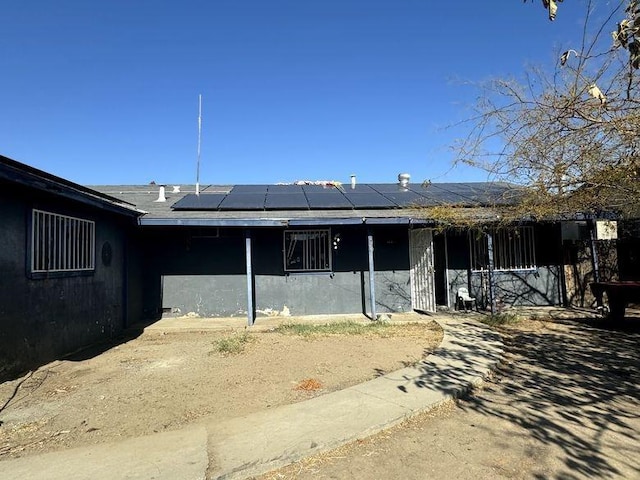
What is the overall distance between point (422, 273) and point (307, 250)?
10.0ft

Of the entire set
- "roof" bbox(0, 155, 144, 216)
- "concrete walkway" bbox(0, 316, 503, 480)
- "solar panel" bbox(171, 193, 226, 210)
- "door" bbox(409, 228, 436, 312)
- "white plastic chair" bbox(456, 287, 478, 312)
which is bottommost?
"concrete walkway" bbox(0, 316, 503, 480)

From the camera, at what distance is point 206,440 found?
3.79 meters

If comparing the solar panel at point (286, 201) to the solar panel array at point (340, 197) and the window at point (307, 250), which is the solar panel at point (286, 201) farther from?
the window at point (307, 250)

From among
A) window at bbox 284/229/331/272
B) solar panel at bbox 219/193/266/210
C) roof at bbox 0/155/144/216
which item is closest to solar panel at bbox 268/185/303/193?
solar panel at bbox 219/193/266/210

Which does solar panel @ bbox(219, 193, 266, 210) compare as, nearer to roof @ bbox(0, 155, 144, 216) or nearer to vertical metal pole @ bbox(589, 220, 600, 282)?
roof @ bbox(0, 155, 144, 216)

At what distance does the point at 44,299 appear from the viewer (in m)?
6.60

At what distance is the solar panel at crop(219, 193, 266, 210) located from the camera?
34.3 feet

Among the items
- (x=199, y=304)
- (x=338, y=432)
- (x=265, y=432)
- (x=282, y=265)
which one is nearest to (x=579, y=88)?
(x=338, y=432)

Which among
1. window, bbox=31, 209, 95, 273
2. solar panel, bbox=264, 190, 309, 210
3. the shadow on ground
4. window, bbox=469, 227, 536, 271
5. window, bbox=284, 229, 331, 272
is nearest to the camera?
the shadow on ground

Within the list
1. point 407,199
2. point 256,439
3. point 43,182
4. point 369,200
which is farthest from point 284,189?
point 256,439

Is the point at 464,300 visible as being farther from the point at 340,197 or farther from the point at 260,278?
the point at 260,278

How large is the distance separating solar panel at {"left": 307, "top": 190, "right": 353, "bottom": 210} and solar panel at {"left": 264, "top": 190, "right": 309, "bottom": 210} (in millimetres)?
201

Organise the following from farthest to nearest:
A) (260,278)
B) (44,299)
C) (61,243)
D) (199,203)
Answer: (260,278) → (199,203) → (61,243) → (44,299)

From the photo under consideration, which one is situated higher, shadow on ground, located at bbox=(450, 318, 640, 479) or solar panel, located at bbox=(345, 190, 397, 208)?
solar panel, located at bbox=(345, 190, 397, 208)
